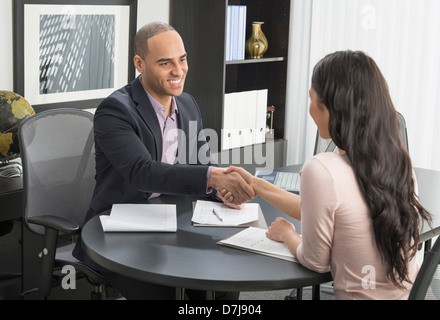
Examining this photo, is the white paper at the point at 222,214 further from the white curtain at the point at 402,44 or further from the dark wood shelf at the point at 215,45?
the white curtain at the point at 402,44

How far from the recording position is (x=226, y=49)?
3.87 m

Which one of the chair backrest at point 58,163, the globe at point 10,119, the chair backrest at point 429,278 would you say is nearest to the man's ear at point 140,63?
the chair backrest at point 58,163

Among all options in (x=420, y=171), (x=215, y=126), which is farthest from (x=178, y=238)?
(x=215, y=126)

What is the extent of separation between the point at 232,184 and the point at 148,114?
0.48m

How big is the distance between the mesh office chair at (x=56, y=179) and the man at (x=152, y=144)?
4.7 inches

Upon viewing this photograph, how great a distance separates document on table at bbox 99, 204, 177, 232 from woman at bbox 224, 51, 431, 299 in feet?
1.81

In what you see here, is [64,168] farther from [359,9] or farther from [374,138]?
[359,9]

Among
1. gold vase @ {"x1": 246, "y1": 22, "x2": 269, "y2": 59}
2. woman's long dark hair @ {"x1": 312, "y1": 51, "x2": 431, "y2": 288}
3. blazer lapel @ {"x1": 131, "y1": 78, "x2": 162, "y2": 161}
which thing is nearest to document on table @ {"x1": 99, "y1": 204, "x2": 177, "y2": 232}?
blazer lapel @ {"x1": 131, "y1": 78, "x2": 162, "y2": 161}

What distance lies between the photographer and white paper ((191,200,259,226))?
2.21 metres

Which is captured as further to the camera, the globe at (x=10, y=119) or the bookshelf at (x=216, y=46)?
the bookshelf at (x=216, y=46)

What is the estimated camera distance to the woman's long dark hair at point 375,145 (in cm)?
171

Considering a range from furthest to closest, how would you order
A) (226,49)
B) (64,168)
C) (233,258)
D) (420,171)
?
(226,49)
(420,171)
(64,168)
(233,258)

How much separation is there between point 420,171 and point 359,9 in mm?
1420

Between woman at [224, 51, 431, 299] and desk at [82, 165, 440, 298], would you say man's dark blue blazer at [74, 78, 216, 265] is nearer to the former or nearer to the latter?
desk at [82, 165, 440, 298]
